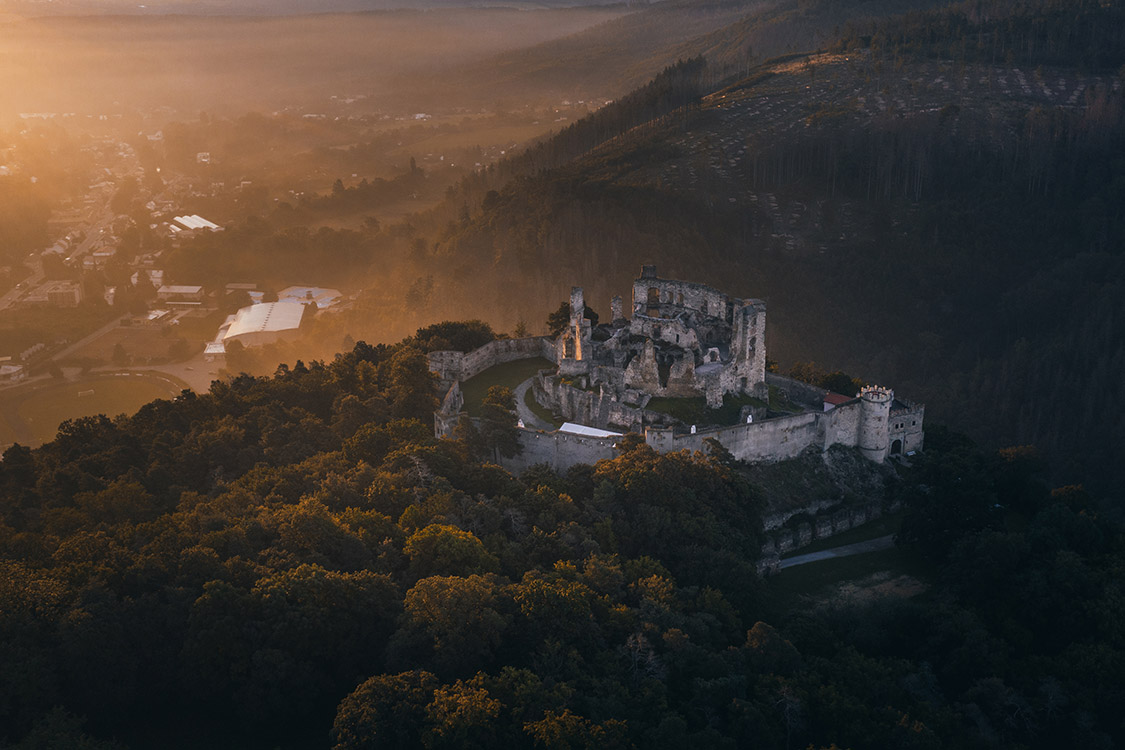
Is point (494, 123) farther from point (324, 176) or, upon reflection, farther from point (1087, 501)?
point (1087, 501)

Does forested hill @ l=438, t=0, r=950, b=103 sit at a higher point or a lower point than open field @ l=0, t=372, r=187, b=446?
higher

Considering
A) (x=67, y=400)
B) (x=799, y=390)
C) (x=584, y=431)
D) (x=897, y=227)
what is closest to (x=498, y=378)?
(x=584, y=431)

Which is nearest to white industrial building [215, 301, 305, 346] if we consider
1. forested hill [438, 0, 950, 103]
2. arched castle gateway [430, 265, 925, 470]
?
arched castle gateway [430, 265, 925, 470]

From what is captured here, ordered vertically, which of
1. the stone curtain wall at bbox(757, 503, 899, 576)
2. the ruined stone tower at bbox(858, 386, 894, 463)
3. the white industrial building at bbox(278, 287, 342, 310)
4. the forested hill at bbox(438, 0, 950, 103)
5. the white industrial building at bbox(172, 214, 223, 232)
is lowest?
the white industrial building at bbox(278, 287, 342, 310)

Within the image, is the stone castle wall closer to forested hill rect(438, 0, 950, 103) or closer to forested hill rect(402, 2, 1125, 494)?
forested hill rect(402, 2, 1125, 494)

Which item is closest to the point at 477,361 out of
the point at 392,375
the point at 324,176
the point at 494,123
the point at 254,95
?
the point at 392,375

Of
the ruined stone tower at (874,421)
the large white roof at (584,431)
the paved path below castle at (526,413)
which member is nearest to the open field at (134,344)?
the paved path below castle at (526,413)
